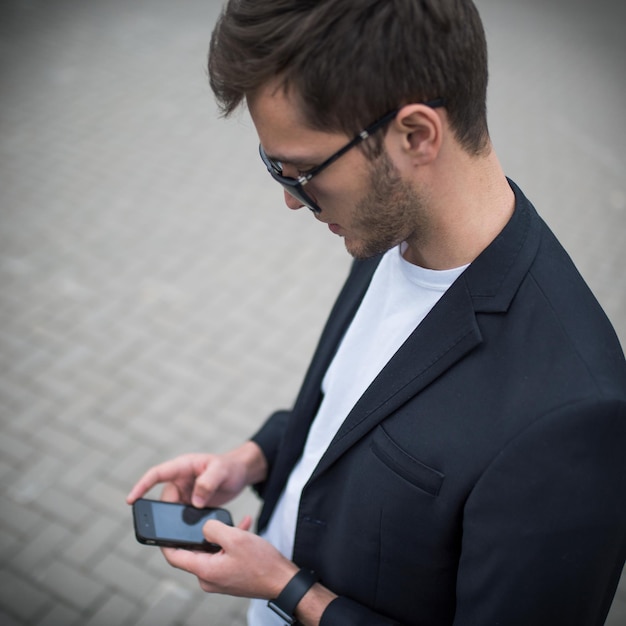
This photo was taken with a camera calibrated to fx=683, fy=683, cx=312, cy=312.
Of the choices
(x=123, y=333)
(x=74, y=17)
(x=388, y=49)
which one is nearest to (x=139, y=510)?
(x=388, y=49)

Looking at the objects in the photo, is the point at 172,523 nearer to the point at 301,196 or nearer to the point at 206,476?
the point at 206,476

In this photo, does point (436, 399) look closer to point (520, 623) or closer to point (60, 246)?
point (520, 623)

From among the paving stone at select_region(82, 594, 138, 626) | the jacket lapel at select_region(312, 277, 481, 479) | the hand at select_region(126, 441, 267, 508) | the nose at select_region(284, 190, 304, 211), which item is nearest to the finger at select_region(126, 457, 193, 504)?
the hand at select_region(126, 441, 267, 508)

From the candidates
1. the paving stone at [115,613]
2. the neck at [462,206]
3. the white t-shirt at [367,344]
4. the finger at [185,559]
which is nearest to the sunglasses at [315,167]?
the neck at [462,206]

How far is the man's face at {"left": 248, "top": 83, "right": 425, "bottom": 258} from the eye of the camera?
1.42m

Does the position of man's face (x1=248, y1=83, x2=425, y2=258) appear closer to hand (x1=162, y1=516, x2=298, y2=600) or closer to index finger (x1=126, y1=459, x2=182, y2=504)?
hand (x1=162, y1=516, x2=298, y2=600)

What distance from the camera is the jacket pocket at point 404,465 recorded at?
1409 mm

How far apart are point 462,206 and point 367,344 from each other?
18.4 inches

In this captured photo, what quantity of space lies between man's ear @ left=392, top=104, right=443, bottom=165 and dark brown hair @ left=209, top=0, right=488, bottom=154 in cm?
3

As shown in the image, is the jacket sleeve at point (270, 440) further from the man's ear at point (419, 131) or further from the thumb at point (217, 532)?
the man's ear at point (419, 131)

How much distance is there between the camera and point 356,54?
131cm

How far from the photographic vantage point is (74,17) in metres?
9.02

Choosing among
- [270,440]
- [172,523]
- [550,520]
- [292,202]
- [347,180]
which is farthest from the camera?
[270,440]

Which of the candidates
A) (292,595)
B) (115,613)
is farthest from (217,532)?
(115,613)
